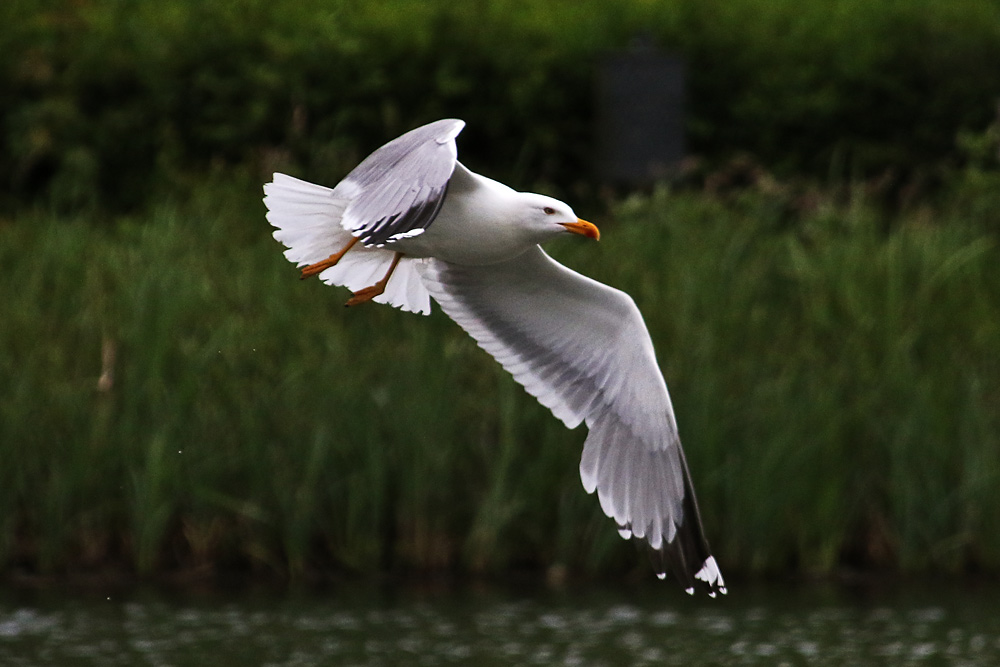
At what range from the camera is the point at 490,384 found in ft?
28.9

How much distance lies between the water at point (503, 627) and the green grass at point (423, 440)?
0.53 feet

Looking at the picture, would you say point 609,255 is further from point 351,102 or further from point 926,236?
point 351,102

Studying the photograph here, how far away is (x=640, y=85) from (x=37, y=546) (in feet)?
20.7

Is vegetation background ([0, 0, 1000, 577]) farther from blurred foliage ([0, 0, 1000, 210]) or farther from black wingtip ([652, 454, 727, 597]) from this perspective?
blurred foliage ([0, 0, 1000, 210])

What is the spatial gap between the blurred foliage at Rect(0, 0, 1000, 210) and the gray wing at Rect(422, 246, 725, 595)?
18.9 ft

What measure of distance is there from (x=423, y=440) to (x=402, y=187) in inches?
141

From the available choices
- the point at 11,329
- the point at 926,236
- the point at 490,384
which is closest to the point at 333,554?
the point at 490,384

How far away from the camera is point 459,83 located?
13.4 metres

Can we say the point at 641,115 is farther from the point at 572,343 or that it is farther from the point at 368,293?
the point at 368,293

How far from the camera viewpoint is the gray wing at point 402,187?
194 inches

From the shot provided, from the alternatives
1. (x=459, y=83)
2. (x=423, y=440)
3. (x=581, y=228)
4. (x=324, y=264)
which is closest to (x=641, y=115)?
(x=459, y=83)

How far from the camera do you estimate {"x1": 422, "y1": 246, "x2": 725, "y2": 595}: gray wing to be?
6.41 meters

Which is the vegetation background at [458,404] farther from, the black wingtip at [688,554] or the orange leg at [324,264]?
the orange leg at [324,264]

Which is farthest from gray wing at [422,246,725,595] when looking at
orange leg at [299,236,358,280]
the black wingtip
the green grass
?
the green grass
